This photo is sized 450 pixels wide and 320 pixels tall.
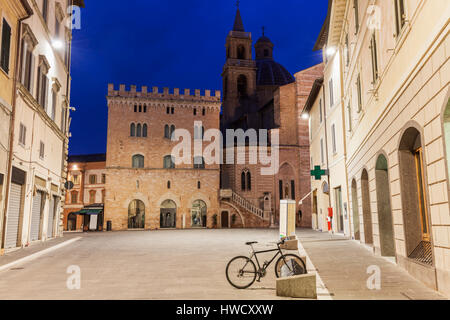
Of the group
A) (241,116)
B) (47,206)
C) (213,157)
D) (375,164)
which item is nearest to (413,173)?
(375,164)

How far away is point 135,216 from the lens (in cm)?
3750

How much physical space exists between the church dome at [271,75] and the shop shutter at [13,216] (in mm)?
49878

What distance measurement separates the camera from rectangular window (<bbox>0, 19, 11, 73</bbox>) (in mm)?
12959

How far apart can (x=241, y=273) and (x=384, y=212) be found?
6.17m

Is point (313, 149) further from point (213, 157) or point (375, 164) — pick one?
point (375, 164)

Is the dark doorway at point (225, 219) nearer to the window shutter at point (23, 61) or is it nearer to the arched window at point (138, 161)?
the arched window at point (138, 161)

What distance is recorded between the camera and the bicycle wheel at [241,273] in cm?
718

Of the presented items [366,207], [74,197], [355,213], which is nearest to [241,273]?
[366,207]

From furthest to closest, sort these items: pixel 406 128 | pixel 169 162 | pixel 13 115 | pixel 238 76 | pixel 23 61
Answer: pixel 238 76 < pixel 169 162 < pixel 23 61 < pixel 13 115 < pixel 406 128

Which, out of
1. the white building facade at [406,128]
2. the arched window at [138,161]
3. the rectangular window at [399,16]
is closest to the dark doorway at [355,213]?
the white building facade at [406,128]

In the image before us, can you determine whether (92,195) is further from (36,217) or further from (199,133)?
(36,217)

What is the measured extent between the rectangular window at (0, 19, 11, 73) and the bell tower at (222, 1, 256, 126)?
4288 centimetres

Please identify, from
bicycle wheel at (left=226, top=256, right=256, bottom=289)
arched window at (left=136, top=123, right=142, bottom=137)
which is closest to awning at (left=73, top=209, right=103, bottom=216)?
arched window at (left=136, top=123, right=142, bottom=137)

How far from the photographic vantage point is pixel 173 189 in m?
38.0
